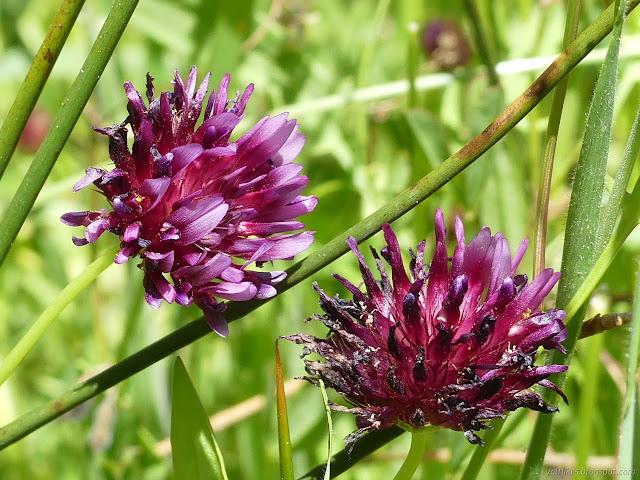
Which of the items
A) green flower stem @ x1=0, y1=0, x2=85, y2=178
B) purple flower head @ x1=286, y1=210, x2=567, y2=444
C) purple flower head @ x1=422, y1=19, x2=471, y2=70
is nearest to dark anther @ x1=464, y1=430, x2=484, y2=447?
purple flower head @ x1=286, y1=210, x2=567, y2=444

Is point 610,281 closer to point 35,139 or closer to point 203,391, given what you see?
point 203,391

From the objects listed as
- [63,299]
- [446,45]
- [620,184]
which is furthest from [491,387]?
[446,45]

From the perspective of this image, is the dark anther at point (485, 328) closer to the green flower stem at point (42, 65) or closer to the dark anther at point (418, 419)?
the dark anther at point (418, 419)

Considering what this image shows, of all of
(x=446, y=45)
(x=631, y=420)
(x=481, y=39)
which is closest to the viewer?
(x=631, y=420)

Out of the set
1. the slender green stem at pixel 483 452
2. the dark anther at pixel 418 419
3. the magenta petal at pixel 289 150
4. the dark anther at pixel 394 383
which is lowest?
the slender green stem at pixel 483 452

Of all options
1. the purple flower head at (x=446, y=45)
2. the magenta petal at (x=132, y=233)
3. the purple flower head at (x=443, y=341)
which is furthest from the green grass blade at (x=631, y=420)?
the purple flower head at (x=446, y=45)

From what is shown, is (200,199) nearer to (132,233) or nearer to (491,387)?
(132,233)

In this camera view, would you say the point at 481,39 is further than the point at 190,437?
Yes
